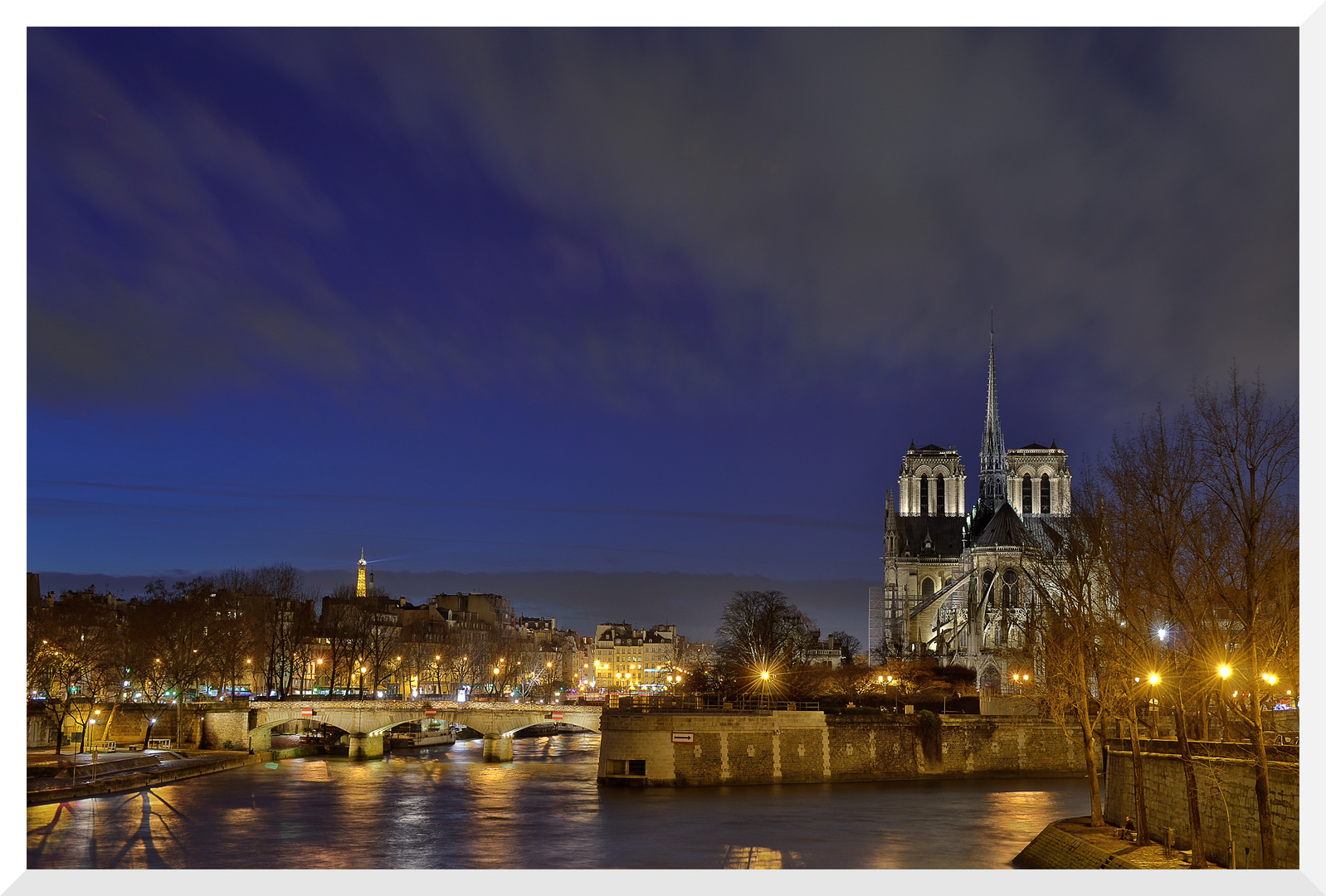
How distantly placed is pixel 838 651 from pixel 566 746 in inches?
1427

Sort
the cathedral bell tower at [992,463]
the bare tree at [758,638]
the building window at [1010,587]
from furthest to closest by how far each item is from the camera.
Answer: the cathedral bell tower at [992,463], the building window at [1010,587], the bare tree at [758,638]

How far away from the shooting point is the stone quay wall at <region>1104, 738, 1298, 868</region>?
13195 millimetres

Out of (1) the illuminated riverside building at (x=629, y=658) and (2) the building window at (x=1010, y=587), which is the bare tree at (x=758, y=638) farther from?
(1) the illuminated riverside building at (x=629, y=658)

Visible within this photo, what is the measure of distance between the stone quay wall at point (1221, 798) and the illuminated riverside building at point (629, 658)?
110498 mm

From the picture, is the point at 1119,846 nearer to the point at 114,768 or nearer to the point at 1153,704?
the point at 1153,704

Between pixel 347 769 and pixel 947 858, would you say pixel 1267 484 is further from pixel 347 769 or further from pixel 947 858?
pixel 347 769

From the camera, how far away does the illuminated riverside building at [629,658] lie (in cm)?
12950

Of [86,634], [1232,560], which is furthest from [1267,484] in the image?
[86,634]

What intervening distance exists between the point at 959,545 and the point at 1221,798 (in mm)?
64790

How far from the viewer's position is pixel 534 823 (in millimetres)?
25328

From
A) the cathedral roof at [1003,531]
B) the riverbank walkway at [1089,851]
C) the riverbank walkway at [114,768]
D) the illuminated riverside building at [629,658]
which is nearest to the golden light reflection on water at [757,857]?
the riverbank walkway at [1089,851]

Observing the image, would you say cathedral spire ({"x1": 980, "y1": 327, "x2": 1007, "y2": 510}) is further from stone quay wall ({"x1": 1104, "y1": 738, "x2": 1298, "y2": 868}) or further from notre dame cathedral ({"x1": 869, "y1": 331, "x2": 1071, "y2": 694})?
stone quay wall ({"x1": 1104, "y1": 738, "x2": 1298, "y2": 868})

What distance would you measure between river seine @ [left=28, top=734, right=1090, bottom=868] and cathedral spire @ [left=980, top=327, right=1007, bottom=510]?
44165 millimetres

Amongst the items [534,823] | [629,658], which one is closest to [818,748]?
[534,823]
